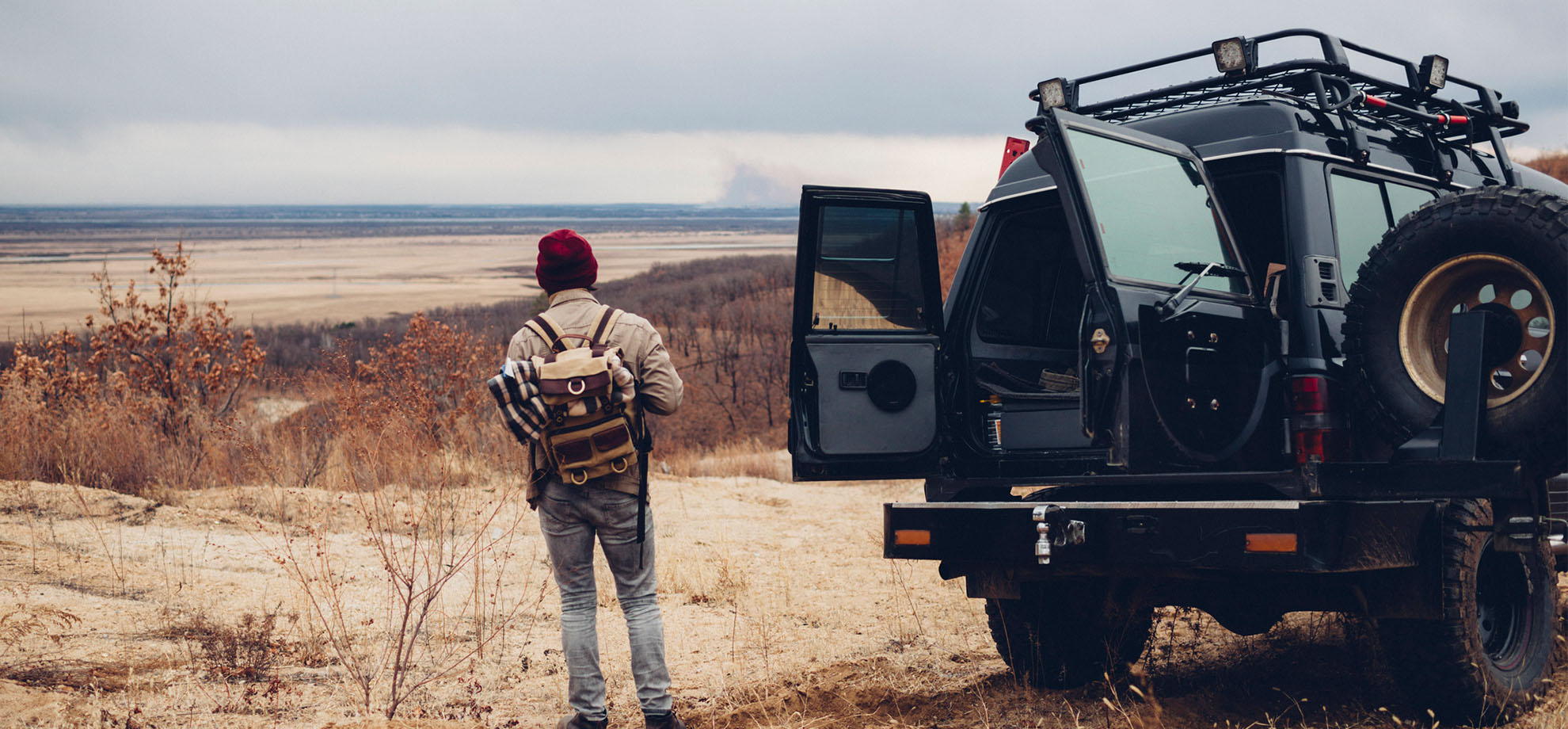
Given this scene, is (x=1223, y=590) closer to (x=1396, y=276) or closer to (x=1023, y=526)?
(x=1023, y=526)

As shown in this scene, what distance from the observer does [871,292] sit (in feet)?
16.8

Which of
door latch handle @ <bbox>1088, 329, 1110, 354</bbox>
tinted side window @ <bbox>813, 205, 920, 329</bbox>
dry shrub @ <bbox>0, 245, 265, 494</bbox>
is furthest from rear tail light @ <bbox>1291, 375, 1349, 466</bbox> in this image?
dry shrub @ <bbox>0, 245, 265, 494</bbox>

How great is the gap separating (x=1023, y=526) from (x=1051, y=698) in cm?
112

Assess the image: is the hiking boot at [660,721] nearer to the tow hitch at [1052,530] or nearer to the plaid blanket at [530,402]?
the plaid blanket at [530,402]

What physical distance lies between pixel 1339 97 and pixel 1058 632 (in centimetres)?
252

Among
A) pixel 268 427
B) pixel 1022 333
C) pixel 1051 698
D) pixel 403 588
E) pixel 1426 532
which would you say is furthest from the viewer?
pixel 268 427

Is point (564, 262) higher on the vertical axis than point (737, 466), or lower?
higher

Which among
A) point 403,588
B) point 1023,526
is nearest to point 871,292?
point 1023,526

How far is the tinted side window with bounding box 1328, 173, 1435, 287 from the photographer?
14.0 ft

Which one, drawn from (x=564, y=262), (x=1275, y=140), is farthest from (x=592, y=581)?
(x=1275, y=140)

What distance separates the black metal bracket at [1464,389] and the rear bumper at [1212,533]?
0.23m

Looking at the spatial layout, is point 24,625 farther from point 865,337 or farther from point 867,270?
point 867,270

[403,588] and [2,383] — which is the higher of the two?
[2,383]

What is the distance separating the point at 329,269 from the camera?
11531 centimetres
